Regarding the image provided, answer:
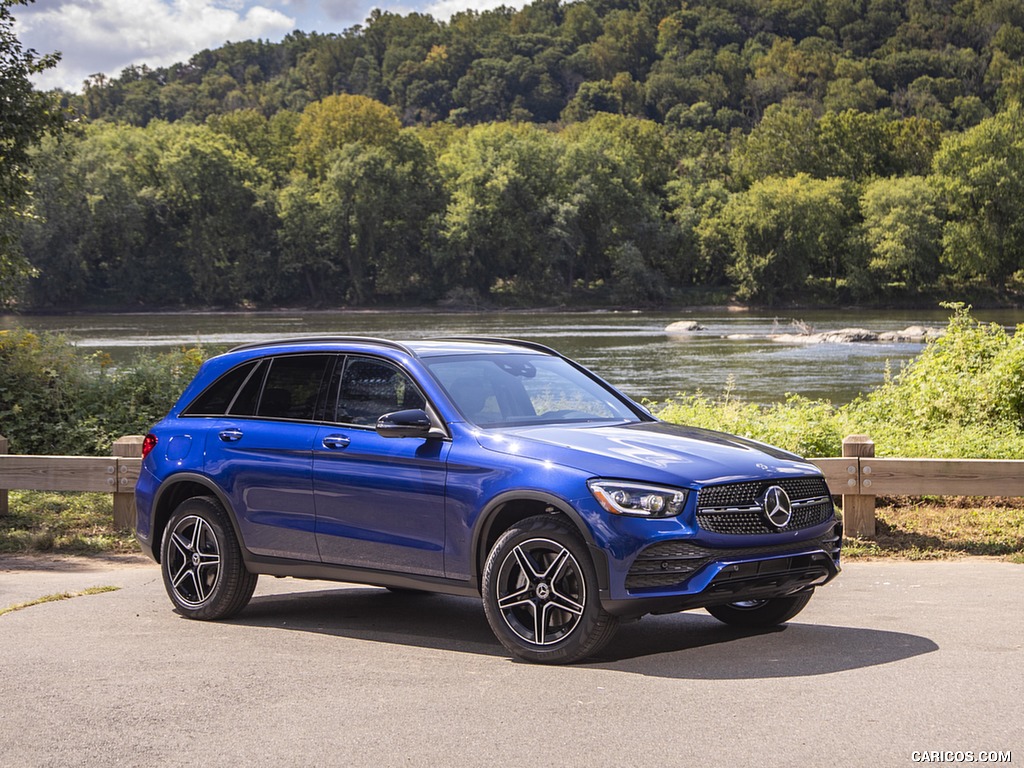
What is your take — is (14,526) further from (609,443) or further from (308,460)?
(609,443)

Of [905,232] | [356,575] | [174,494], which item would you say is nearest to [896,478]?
[356,575]

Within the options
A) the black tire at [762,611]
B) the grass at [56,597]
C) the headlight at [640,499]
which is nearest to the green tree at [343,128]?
the grass at [56,597]

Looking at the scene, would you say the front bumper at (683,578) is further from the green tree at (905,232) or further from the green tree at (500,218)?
the green tree at (500,218)

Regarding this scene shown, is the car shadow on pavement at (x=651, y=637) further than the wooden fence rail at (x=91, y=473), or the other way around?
the wooden fence rail at (x=91, y=473)

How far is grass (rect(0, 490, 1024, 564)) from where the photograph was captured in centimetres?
1074

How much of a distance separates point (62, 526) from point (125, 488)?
1.22m

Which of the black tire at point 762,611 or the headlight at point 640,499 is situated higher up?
the headlight at point 640,499

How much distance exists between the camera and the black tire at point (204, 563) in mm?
8211

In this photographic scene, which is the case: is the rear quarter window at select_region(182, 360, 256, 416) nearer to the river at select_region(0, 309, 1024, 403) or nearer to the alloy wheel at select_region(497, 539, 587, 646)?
the alloy wheel at select_region(497, 539, 587, 646)

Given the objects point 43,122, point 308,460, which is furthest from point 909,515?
point 43,122

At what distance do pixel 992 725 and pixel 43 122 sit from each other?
17522 mm

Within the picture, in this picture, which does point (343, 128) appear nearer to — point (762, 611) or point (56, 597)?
point (56, 597)

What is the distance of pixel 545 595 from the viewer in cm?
671

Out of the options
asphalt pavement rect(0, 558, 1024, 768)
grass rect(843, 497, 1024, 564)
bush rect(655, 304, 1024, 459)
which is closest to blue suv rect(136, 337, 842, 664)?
asphalt pavement rect(0, 558, 1024, 768)
